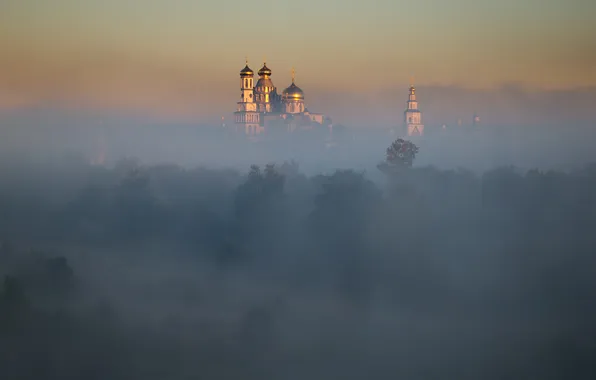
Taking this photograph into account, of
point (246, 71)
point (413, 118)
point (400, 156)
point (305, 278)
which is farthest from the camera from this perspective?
point (413, 118)

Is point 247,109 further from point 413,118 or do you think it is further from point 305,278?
point 305,278

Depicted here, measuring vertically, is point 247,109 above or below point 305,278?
above

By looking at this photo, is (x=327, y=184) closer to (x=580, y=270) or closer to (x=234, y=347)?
(x=580, y=270)

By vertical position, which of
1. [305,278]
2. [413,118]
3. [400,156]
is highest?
[413,118]

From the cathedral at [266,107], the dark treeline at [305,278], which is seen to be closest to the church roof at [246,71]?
the cathedral at [266,107]

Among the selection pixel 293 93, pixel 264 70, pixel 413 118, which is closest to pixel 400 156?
pixel 293 93

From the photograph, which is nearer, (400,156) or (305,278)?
(305,278)
